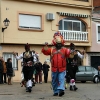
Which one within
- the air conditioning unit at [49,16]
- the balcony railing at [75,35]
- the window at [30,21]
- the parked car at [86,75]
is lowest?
the parked car at [86,75]

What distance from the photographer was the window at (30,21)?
27.2 m

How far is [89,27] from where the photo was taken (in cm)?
3078

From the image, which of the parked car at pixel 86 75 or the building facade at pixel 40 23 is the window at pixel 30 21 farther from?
the parked car at pixel 86 75

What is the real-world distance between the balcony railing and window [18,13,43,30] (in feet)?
8.09

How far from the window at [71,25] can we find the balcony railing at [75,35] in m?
0.50

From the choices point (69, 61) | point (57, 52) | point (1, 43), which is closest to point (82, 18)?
point (1, 43)

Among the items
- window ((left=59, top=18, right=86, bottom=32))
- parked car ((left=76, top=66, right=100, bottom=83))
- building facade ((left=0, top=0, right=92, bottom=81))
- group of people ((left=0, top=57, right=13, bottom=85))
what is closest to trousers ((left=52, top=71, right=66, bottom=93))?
group of people ((left=0, top=57, right=13, bottom=85))

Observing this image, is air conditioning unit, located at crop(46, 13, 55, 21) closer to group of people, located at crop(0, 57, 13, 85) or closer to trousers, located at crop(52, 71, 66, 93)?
group of people, located at crop(0, 57, 13, 85)

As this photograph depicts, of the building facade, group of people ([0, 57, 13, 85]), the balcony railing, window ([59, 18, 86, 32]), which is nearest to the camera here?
group of people ([0, 57, 13, 85])

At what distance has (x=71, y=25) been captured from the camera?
30.4 metres

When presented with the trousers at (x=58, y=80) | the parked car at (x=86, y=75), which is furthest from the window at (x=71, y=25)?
the trousers at (x=58, y=80)

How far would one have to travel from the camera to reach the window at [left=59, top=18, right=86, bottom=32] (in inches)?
1174

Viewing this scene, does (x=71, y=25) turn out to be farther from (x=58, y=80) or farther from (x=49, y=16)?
(x=58, y=80)

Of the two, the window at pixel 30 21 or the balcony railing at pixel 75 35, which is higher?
the window at pixel 30 21
